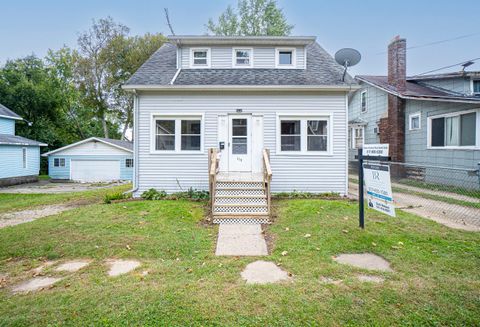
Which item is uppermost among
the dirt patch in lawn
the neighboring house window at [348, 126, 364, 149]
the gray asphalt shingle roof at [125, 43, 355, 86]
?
the gray asphalt shingle roof at [125, 43, 355, 86]

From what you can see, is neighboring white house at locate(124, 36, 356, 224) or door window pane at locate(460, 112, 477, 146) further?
door window pane at locate(460, 112, 477, 146)

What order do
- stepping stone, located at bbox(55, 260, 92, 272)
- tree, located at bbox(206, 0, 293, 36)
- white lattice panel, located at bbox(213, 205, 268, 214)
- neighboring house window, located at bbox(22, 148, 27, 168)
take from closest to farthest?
stepping stone, located at bbox(55, 260, 92, 272), white lattice panel, located at bbox(213, 205, 268, 214), neighboring house window, located at bbox(22, 148, 27, 168), tree, located at bbox(206, 0, 293, 36)

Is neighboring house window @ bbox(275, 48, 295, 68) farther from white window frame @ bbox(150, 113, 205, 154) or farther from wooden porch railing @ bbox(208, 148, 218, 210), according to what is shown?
wooden porch railing @ bbox(208, 148, 218, 210)

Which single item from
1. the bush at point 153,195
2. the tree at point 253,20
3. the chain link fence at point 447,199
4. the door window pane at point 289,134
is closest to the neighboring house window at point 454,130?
the chain link fence at point 447,199

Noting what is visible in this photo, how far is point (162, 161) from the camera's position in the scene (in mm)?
8742

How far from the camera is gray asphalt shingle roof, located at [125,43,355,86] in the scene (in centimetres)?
866

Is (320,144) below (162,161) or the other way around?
the other way around

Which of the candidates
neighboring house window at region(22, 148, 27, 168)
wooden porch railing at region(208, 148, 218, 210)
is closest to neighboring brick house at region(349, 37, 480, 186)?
wooden porch railing at region(208, 148, 218, 210)

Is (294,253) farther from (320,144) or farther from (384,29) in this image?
(384,29)

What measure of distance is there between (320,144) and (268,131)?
1837mm

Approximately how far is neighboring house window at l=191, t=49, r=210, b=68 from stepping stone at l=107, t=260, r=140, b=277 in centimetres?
773

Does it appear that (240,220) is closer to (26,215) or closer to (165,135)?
(165,135)

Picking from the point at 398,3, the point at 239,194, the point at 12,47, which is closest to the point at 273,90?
the point at 239,194

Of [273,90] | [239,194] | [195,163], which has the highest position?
[273,90]
